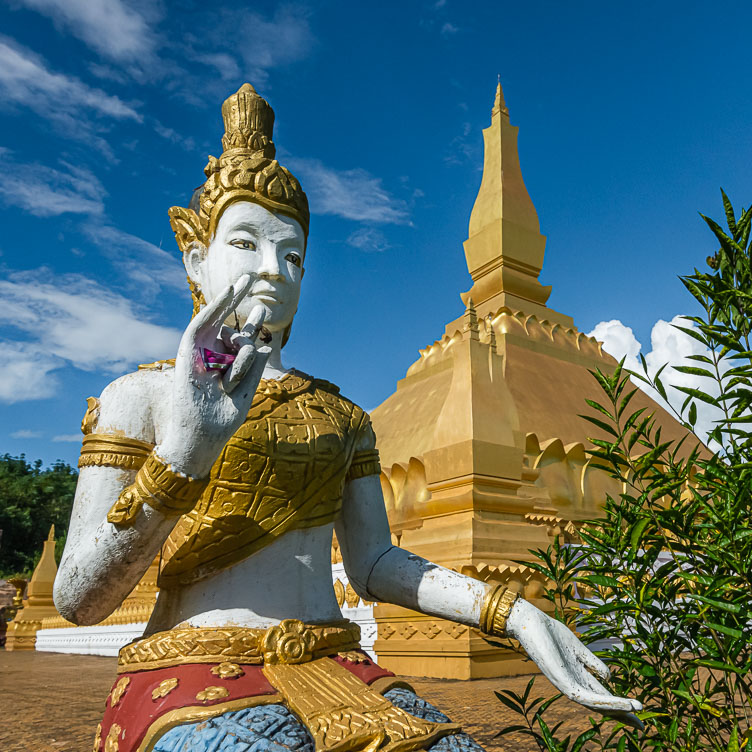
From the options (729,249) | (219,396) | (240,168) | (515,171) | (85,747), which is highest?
(515,171)

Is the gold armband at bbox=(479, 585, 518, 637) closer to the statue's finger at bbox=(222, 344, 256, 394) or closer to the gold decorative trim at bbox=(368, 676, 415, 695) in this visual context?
the gold decorative trim at bbox=(368, 676, 415, 695)

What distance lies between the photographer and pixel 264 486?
2.08 metres

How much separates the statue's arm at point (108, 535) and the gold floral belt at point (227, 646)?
0.52 ft

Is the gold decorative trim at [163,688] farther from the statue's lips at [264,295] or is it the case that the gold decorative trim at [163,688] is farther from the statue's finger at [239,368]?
the statue's lips at [264,295]

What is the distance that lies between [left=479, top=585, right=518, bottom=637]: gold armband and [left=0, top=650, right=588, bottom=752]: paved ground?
64.8 inches

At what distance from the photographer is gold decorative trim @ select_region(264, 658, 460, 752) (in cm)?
159

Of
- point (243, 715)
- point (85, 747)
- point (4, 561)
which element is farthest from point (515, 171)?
point (4, 561)

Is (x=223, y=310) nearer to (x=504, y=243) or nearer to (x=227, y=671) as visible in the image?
(x=227, y=671)

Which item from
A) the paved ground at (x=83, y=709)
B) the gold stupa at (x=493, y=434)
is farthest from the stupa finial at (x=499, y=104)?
the paved ground at (x=83, y=709)

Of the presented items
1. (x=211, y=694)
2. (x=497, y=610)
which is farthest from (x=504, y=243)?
(x=211, y=694)

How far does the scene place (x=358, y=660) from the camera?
2.01 metres

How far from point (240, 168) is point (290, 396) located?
0.78 meters

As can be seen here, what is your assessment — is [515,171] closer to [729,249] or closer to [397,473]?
[397,473]

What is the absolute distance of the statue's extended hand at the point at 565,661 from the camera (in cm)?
169
